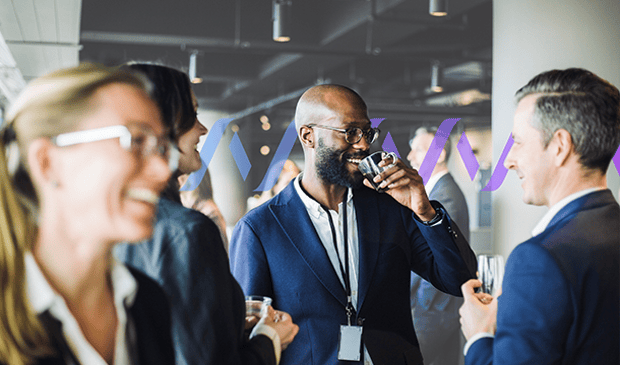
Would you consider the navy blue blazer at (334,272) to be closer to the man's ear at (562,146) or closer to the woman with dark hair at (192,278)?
the man's ear at (562,146)

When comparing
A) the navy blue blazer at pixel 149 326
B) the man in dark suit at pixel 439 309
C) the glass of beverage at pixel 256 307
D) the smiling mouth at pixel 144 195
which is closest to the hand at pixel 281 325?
the glass of beverage at pixel 256 307

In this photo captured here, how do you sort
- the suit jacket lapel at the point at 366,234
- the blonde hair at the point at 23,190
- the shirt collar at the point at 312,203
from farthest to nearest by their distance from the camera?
the shirt collar at the point at 312,203
the suit jacket lapel at the point at 366,234
the blonde hair at the point at 23,190

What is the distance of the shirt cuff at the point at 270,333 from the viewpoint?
1139mm

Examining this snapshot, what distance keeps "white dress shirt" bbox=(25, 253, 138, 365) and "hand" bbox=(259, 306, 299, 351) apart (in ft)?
1.04

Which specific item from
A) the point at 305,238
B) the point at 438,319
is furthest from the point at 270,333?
the point at 438,319

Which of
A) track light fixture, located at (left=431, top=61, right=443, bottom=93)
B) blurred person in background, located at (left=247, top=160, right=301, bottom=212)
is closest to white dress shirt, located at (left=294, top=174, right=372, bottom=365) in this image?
blurred person in background, located at (left=247, top=160, right=301, bottom=212)

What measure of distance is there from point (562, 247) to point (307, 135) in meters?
0.98

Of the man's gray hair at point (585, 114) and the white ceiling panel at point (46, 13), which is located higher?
the white ceiling panel at point (46, 13)

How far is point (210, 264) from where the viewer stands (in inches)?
39.1

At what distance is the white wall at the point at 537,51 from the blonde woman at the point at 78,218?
→ 6.87 feet

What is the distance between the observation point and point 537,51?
2643 millimetres

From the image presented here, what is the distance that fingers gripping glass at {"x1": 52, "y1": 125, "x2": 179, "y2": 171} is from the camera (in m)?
0.89

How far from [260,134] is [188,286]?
374 centimetres

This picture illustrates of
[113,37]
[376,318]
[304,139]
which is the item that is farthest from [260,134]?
[376,318]
